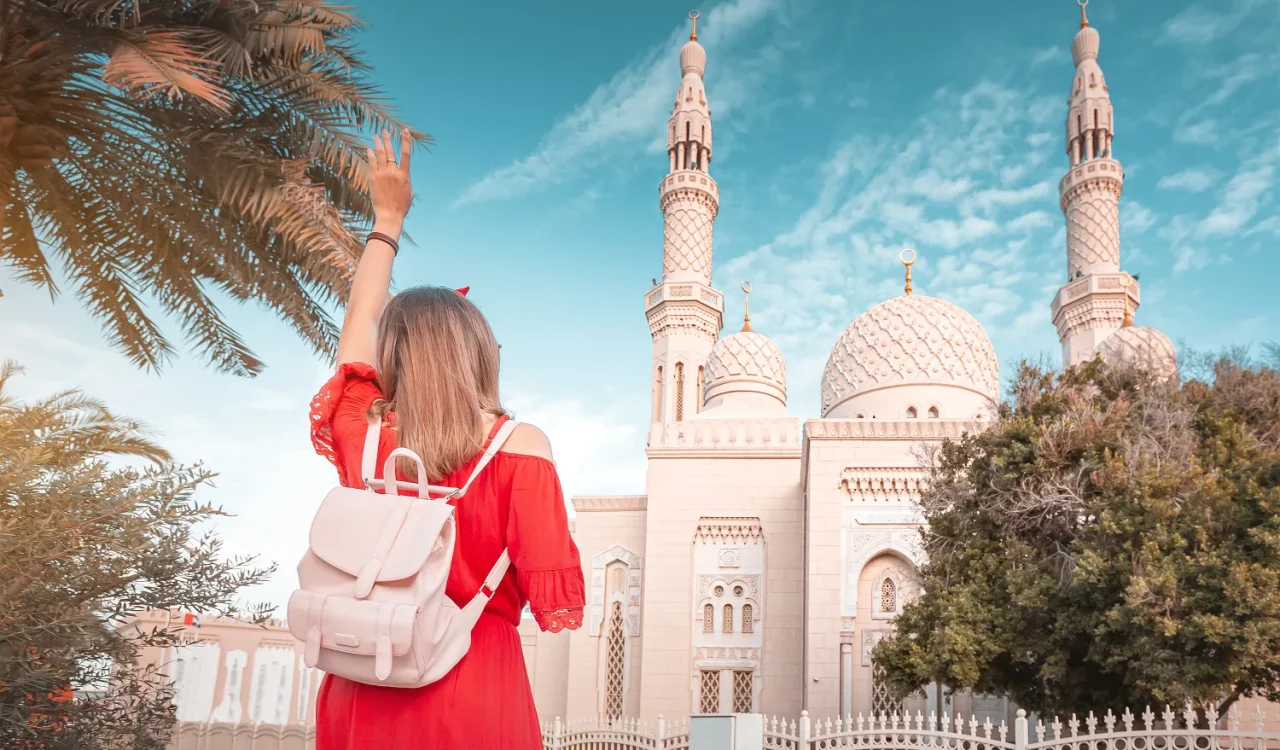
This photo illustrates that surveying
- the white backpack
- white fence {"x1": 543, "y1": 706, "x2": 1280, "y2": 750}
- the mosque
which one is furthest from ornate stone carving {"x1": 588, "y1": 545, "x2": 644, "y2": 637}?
the white backpack

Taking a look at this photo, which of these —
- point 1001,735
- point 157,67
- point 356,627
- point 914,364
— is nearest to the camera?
point 356,627

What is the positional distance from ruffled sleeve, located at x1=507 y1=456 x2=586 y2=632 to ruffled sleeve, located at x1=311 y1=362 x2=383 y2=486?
0.35m

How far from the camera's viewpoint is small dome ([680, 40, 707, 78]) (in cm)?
2328

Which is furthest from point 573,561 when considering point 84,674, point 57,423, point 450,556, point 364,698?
point 57,423

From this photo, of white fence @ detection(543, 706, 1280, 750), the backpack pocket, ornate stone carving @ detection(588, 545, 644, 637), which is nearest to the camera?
the backpack pocket

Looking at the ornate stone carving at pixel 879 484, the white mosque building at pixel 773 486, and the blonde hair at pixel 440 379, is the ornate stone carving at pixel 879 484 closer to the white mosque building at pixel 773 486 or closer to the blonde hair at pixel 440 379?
the white mosque building at pixel 773 486

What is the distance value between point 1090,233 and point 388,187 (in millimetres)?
20620

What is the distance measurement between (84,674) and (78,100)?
326cm

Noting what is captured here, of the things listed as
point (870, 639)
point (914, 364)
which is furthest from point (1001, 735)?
point (914, 364)

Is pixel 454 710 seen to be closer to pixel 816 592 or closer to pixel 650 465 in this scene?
pixel 816 592

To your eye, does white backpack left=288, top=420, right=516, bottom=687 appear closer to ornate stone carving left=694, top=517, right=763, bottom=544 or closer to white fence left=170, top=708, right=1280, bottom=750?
white fence left=170, top=708, right=1280, bottom=750

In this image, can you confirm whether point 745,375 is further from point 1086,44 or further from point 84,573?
point 84,573

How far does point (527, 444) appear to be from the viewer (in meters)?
1.63

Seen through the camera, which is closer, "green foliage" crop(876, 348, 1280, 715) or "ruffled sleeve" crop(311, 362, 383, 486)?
"ruffled sleeve" crop(311, 362, 383, 486)
